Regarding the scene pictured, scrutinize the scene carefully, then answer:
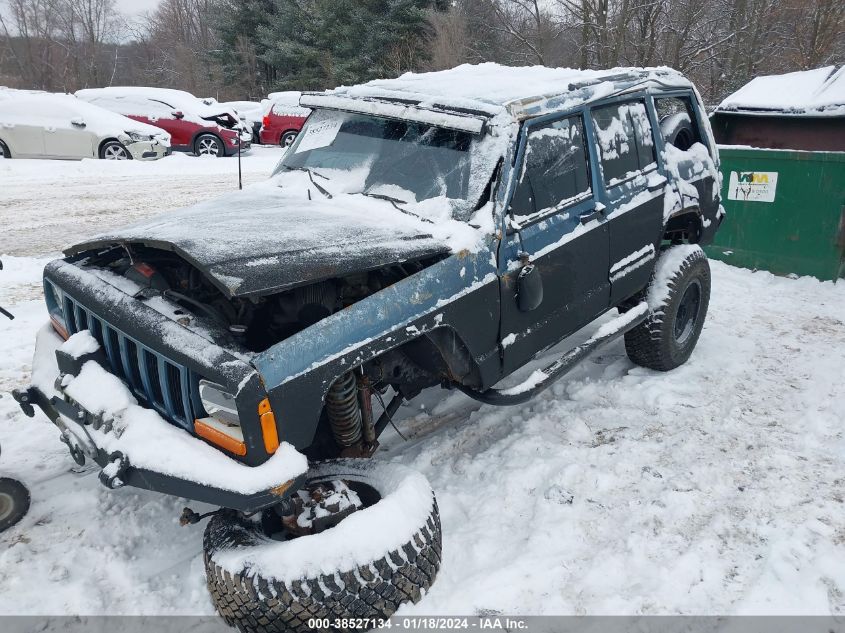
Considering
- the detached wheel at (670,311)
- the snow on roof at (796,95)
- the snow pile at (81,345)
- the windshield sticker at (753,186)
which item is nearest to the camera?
the snow pile at (81,345)

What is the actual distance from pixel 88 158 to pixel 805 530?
578 inches

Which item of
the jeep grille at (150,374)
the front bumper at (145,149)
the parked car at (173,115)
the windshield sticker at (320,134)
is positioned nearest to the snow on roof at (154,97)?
the parked car at (173,115)

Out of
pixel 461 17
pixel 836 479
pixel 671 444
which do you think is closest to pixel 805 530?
pixel 836 479

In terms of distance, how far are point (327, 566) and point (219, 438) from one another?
2.06ft

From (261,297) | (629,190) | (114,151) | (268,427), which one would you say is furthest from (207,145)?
(268,427)

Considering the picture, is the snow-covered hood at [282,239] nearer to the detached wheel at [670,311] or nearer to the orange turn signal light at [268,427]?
the orange turn signal light at [268,427]

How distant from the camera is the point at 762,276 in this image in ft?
23.5

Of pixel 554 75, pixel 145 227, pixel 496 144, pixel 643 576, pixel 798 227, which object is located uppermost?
pixel 554 75

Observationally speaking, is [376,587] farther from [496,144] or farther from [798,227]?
[798,227]

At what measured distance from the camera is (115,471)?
2.50 metres

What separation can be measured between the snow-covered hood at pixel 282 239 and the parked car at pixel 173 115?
13807 mm

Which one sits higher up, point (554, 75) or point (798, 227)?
point (554, 75)

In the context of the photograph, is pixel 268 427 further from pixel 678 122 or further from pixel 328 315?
pixel 678 122

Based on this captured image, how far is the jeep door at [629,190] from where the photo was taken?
4.14 meters
